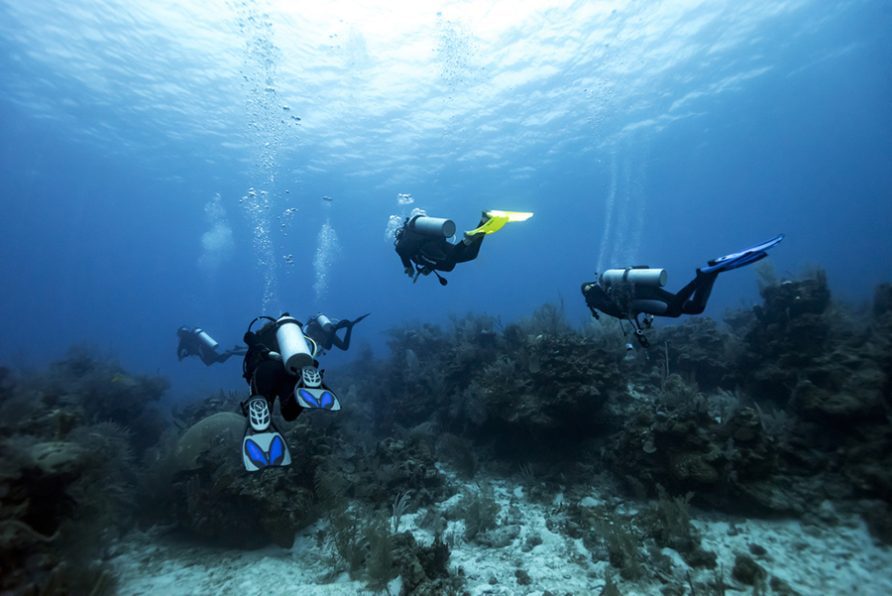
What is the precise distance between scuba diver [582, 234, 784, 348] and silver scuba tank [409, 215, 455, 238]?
2876 mm

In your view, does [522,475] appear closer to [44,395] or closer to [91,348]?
[44,395]

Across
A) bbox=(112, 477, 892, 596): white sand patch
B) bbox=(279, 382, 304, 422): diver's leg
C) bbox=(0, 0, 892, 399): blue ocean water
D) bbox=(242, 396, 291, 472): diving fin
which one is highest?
bbox=(0, 0, 892, 399): blue ocean water

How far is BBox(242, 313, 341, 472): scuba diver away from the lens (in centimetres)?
403

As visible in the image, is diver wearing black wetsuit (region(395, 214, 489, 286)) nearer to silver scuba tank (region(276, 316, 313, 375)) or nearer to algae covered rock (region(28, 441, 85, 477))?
silver scuba tank (region(276, 316, 313, 375))

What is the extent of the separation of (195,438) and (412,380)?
602 cm

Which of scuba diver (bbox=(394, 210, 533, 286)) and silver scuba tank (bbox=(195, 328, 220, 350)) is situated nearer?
scuba diver (bbox=(394, 210, 533, 286))

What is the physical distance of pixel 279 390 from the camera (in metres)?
4.43

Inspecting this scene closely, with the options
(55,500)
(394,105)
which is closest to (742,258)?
(55,500)

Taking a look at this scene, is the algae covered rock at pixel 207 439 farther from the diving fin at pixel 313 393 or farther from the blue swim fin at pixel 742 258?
the blue swim fin at pixel 742 258

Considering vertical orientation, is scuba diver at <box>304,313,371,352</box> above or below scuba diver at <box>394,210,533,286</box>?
below

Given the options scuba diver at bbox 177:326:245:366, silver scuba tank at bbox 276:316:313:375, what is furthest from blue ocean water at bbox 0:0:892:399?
silver scuba tank at bbox 276:316:313:375

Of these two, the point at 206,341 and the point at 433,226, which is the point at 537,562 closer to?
the point at 433,226

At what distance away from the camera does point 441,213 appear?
5503 centimetres

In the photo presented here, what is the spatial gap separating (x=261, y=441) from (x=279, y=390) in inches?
22.6
